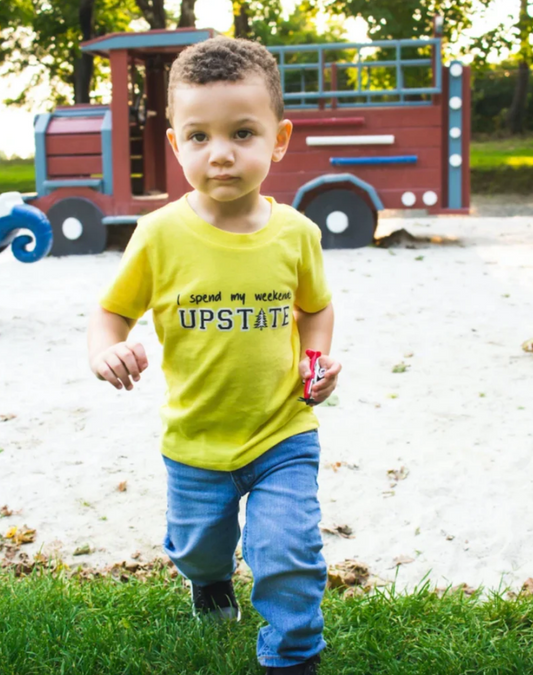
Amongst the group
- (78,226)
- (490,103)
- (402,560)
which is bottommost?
(402,560)

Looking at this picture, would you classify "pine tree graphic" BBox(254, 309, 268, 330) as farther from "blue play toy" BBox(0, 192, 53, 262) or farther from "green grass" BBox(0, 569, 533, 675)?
"blue play toy" BBox(0, 192, 53, 262)

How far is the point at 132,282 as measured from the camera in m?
2.17

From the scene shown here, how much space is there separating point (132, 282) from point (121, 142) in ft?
29.2

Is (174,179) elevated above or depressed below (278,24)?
below

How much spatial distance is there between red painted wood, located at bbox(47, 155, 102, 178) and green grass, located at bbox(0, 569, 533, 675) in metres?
8.72

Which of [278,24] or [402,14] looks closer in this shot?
[402,14]

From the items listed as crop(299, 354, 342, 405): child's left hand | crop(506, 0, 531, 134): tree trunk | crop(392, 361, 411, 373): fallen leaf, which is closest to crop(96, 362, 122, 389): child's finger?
crop(299, 354, 342, 405): child's left hand

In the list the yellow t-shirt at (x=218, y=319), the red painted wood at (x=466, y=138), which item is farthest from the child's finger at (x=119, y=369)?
the red painted wood at (x=466, y=138)

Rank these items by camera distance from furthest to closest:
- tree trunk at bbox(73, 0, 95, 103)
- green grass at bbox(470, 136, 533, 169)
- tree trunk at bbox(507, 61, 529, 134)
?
1. tree trunk at bbox(507, 61, 529, 134)
2. green grass at bbox(470, 136, 533, 169)
3. tree trunk at bbox(73, 0, 95, 103)

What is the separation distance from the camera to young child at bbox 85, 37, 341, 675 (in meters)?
2.05

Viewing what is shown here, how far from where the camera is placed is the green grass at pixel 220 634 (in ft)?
7.41

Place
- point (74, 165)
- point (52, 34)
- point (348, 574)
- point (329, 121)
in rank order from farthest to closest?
1. point (52, 34)
2. point (74, 165)
3. point (329, 121)
4. point (348, 574)

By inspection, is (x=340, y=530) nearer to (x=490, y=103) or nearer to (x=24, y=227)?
(x=24, y=227)

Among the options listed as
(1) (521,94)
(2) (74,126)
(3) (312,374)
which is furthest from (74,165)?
(1) (521,94)
